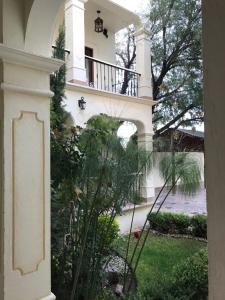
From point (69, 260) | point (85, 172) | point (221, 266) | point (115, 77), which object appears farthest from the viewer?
point (115, 77)

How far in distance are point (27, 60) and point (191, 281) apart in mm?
2610

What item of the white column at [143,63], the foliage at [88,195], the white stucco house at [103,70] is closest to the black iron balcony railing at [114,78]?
the white stucco house at [103,70]

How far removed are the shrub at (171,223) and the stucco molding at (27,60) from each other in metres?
5.17

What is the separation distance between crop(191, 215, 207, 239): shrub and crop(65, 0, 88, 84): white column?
3745mm

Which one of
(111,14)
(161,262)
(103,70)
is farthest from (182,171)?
(111,14)

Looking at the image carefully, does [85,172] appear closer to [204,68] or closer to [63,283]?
[63,283]

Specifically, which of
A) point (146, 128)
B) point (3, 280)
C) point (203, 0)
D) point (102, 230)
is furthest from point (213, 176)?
point (146, 128)

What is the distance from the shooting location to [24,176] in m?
1.96

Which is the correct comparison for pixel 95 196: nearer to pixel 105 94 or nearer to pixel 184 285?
pixel 184 285

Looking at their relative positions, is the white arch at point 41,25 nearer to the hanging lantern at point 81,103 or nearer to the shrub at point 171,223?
the hanging lantern at point 81,103

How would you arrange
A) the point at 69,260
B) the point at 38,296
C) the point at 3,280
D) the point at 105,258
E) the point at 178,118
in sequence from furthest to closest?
the point at 178,118
the point at 105,258
the point at 69,260
the point at 38,296
the point at 3,280

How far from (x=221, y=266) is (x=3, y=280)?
63.2 inches

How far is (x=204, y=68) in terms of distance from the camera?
0.69m

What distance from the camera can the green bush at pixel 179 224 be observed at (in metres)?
6.43
